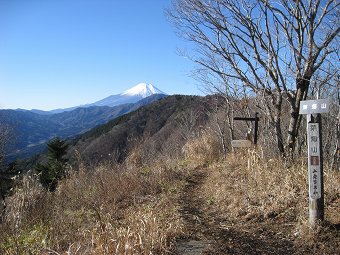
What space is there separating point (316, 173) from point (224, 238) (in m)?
1.42

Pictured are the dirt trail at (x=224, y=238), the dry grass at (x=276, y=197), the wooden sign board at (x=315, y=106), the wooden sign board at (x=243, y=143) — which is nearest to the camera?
the dirt trail at (x=224, y=238)

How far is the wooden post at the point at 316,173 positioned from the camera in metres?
4.24

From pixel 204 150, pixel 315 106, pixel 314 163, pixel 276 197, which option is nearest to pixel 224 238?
pixel 276 197

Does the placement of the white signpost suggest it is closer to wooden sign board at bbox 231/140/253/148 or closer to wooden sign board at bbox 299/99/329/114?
wooden sign board at bbox 299/99/329/114

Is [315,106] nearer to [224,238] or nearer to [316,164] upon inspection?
[316,164]

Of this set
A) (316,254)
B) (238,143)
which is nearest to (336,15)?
(238,143)

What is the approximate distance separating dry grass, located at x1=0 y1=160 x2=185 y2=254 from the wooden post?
1.73 m

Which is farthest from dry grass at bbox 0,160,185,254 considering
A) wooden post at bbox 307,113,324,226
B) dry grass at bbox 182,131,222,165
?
dry grass at bbox 182,131,222,165

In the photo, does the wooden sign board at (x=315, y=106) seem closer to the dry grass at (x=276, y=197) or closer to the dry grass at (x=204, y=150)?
the dry grass at (x=276, y=197)

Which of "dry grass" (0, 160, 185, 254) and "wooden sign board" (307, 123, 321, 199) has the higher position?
"wooden sign board" (307, 123, 321, 199)

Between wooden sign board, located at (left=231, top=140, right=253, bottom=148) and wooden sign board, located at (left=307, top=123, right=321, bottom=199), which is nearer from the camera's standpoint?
wooden sign board, located at (left=307, top=123, right=321, bottom=199)

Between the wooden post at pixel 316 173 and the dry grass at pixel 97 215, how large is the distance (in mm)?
1728

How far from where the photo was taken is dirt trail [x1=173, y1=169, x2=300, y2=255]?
4.03 meters

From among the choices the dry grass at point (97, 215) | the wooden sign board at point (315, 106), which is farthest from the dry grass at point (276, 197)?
the wooden sign board at point (315, 106)
